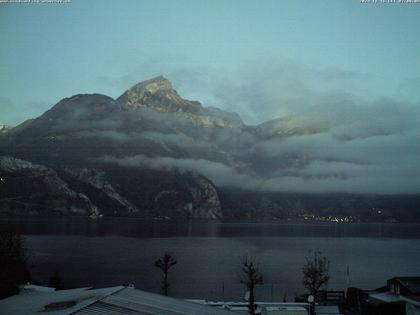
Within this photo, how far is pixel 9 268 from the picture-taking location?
31078 mm

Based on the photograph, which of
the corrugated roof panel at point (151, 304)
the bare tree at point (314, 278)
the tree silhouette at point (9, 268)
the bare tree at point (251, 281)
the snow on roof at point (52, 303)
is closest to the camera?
the snow on roof at point (52, 303)

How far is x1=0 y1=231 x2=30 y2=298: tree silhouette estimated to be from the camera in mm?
27562

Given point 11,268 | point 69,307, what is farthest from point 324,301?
point 69,307

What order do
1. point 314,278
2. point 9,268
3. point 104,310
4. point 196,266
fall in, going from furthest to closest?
point 196,266 → point 314,278 → point 9,268 → point 104,310

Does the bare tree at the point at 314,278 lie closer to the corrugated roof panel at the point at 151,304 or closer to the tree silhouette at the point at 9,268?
the tree silhouette at the point at 9,268

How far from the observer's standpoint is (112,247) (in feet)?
374

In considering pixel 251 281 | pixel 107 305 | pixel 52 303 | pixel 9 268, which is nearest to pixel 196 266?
pixel 251 281

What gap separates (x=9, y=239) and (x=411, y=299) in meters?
29.9

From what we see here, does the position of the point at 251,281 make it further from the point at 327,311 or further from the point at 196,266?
the point at 196,266

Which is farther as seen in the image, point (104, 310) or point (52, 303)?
point (52, 303)

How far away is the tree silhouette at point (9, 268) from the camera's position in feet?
90.4

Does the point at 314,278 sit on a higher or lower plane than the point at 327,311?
higher

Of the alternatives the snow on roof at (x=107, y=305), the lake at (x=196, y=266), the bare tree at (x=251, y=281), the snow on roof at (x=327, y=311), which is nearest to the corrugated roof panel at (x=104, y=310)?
the snow on roof at (x=107, y=305)

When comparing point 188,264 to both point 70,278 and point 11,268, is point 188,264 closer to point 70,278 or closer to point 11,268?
point 70,278
